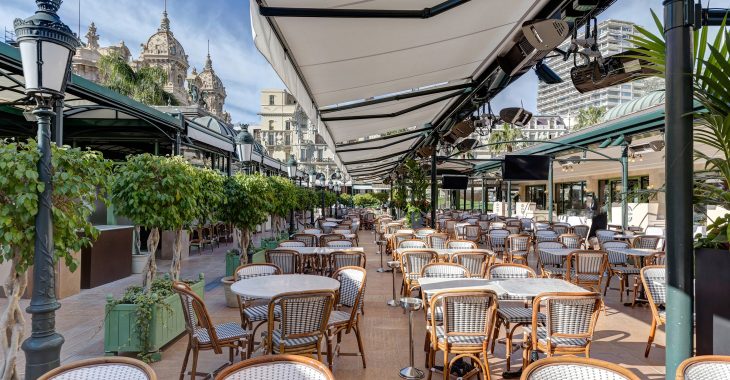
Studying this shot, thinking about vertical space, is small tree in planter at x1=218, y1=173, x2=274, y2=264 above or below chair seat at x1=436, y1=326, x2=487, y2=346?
above

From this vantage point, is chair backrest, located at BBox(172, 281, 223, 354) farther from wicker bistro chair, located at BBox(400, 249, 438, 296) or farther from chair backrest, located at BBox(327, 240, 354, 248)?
chair backrest, located at BBox(327, 240, 354, 248)

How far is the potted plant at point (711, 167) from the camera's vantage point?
7.76 feet

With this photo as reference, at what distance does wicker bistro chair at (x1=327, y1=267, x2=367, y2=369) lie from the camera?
4215mm

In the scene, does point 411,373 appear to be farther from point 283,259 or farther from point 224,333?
point 283,259

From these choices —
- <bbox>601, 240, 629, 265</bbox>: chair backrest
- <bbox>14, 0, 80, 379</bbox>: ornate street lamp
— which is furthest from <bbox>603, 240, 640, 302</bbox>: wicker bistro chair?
<bbox>14, 0, 80, 379</bbox>: ornate street lamp

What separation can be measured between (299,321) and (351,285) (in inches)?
46.1

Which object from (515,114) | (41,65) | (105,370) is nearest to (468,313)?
(105,370)

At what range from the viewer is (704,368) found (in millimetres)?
2178

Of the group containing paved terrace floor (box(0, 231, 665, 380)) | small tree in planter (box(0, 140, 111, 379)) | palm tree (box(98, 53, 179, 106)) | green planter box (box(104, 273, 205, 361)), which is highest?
palm tree (box(98, 53, 179, 106))

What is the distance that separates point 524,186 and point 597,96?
99515mm

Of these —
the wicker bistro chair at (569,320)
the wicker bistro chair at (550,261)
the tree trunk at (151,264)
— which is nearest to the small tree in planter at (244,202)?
the tree trunk at (151,264)

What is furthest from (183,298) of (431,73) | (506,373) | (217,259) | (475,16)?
(217,259)

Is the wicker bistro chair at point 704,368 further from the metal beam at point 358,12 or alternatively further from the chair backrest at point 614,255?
the chair backrest at point 614,255

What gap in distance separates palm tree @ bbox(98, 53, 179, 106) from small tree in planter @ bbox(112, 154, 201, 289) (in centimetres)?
3180
